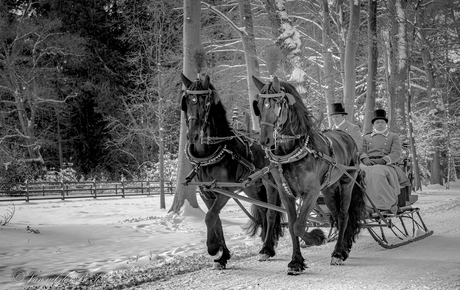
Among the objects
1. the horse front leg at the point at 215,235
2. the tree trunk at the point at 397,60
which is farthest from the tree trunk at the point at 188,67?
the tree trunk at the point at 397,60

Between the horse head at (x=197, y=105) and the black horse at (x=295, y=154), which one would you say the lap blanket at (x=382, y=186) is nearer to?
the black horse at (x=295, y=154)

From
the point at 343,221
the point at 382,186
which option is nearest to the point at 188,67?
the point at 382,186

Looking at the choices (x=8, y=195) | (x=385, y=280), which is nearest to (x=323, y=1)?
(x=385, y=280)

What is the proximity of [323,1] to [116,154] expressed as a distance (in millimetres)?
20510

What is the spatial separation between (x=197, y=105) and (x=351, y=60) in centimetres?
1245

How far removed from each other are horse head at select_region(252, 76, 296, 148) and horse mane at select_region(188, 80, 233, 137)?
916 millimetres

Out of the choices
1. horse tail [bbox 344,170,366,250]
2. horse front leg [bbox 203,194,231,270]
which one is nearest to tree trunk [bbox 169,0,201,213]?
horse tail [bbox 344,170,366,250]

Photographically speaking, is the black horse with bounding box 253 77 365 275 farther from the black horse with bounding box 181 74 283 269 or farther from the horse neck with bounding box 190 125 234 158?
the horse neck with bounding box 190 125 234 158

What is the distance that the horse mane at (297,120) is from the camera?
6.86m

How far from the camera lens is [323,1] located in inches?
786

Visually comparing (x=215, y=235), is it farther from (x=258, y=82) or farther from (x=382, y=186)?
(x=382, y=186)

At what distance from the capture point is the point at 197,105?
7.14 metres

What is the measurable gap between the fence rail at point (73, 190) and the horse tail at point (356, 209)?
1949 cm

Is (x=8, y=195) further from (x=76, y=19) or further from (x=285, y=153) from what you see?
(x=285, y=153)
